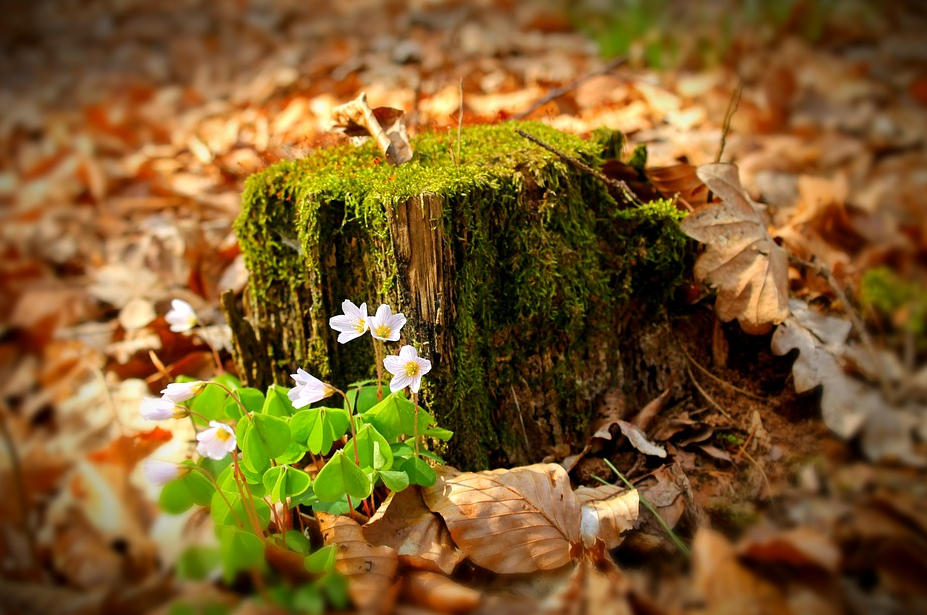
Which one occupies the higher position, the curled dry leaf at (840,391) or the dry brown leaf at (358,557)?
the curled dry leaf at (840,391)

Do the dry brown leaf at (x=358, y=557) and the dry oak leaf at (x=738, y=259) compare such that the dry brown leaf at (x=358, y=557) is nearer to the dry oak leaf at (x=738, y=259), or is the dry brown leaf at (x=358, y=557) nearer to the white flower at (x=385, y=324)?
the white flower at (x=385, y=324)

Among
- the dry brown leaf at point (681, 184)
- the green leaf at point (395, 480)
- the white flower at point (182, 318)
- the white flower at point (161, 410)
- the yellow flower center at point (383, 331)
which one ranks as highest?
the dry brown leaf at point (681, 184)

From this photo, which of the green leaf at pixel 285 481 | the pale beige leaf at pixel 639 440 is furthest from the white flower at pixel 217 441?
the pale beige leaf at pixel 639 440

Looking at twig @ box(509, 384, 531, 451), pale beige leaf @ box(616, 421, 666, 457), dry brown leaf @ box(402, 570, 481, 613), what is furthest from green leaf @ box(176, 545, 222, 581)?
pale beige leaf @ box(616, 421, 666, 457)

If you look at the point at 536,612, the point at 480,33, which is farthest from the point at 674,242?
the point at 480,33

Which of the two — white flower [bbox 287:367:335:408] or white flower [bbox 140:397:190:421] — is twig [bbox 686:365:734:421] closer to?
white flower [bbox 287:367:335:408]

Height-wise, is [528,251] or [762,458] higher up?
[528,251]

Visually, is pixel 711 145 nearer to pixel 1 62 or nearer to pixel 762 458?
pixel 762 458
